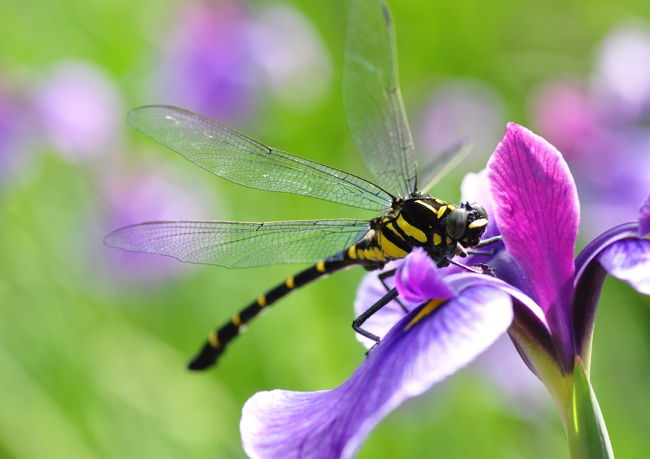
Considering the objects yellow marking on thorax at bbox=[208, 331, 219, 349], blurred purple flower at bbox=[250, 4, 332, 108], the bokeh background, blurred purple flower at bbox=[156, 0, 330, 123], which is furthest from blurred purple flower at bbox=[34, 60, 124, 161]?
yellow marking on thorax at bbox=[208, 331, 219, 349]

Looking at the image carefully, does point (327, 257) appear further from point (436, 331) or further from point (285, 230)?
point (436, 331)

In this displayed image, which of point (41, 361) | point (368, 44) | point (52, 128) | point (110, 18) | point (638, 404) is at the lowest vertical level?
point (41, 361)

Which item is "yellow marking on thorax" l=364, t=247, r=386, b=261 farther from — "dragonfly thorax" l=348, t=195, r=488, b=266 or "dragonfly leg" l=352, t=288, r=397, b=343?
"dragonfly leg" l=352, t=288, r=397, b=343

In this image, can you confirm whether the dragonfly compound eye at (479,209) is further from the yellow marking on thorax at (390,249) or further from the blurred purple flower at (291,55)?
the blurred purple flower at (291,55)

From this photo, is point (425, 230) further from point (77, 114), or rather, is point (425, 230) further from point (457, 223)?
point (77, 114)

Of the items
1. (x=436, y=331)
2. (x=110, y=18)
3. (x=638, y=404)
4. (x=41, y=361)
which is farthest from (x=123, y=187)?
(x=436, y=331)

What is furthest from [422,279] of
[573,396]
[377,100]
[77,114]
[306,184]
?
[77,114]
